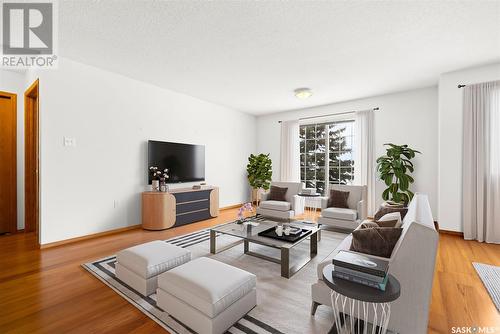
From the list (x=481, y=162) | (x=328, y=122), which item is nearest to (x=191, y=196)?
(x=328, y=122)

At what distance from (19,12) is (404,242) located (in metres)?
4.09

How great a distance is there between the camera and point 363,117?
17.5 ft

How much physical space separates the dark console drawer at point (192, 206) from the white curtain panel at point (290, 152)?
2.54 m

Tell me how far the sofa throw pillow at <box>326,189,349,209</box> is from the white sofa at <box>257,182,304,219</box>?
71cm

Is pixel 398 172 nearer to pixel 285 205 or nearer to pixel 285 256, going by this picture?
pixel 285 205

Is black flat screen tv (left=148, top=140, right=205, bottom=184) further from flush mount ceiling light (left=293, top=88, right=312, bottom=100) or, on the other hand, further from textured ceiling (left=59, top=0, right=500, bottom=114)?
flush mount ceiling light (left=293, top=88, right=312, bottom=100)

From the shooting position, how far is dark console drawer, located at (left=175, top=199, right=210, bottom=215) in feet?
14.8

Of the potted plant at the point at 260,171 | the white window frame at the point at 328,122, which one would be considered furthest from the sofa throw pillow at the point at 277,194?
the white window frame at the point at 328,122

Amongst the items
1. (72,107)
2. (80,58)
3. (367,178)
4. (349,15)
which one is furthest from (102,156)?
(367,178)

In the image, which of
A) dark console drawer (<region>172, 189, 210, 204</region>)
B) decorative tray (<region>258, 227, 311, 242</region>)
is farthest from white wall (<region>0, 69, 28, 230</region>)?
decorative tray (<region>258, 227, 311, 242</region>)

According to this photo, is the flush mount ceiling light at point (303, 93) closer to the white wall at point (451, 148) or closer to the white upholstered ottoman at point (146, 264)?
the white wall at point (451, 148)

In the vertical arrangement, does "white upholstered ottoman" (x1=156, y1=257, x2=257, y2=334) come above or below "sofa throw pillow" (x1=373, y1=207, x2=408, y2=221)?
below

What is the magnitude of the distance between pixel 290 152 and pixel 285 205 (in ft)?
7.54

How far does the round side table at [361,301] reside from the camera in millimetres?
1218
